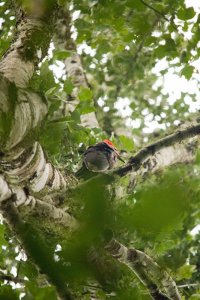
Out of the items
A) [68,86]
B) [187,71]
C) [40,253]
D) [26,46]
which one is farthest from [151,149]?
[40,253]

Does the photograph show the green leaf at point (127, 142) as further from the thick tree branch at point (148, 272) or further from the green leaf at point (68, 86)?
the thick tree branch at point (148, 272)

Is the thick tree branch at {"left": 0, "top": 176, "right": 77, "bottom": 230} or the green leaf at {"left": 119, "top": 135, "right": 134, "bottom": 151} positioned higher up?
the green leaf at {"left": 119, "top": 135, "right": 134, "bottom": 151}

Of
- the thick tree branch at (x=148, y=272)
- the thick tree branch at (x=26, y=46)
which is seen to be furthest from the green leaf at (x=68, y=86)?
the thick tree branch at (x=148, y=272)

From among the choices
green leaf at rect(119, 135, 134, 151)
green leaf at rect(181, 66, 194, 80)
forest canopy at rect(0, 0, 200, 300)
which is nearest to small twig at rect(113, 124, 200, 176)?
forest canopy at rect(0, 0, 200, 300)

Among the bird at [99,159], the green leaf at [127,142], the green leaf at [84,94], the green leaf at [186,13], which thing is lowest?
the bird at [99,159]

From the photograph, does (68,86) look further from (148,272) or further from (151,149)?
(148,272)

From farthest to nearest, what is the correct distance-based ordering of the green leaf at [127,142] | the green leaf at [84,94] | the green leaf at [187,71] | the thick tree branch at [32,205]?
the green leaf at [127,142] → the green leaf at [187,71] → the green leaf at [84,94] → the thick tree branch at [32,205]

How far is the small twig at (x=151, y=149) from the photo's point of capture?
209 cm

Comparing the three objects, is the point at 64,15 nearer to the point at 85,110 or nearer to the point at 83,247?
the point at 85,110

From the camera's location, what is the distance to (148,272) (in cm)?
237

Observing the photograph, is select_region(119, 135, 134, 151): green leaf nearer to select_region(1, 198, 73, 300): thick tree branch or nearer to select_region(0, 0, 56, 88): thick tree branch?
select_region(0, 0, 56, 88): thick tree branch

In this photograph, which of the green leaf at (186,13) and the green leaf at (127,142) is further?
the green leaf at (127,142)

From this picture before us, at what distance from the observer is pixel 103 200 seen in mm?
469

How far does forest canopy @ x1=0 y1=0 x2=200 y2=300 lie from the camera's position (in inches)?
18.6
